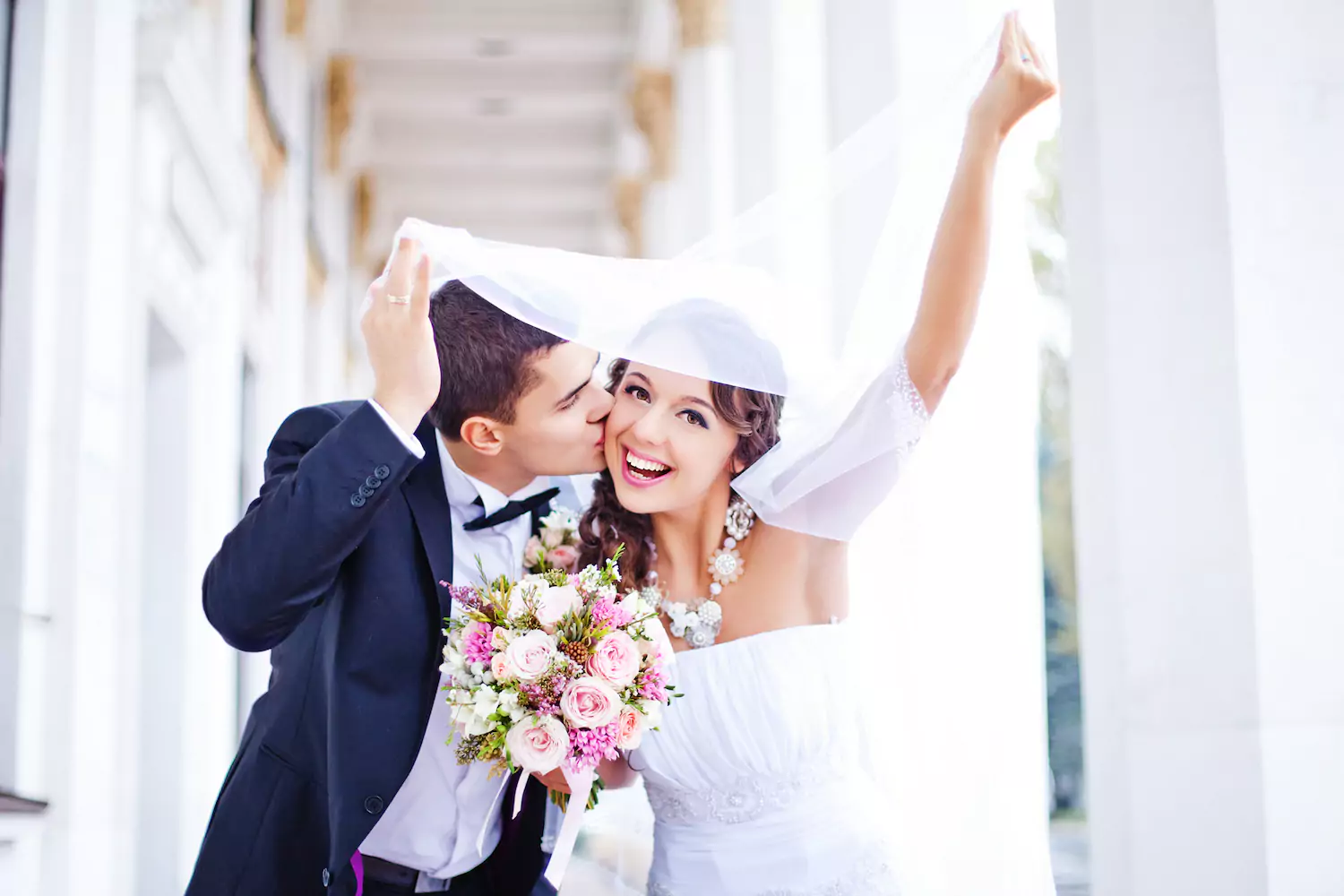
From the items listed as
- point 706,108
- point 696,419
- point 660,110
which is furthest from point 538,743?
point 660,110

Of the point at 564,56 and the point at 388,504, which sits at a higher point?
the point at 564,56

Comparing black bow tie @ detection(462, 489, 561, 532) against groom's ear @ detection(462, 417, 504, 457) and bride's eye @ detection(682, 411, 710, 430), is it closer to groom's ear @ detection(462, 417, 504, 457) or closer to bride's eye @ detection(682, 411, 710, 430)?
groom's ear @ detection(462, 417, 504, 457)

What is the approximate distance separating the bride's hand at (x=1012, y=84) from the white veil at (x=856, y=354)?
13 cm

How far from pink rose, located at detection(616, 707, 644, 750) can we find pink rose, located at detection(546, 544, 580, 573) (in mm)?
468

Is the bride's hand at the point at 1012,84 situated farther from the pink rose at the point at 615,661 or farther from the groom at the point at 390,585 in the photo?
the pink rose at the point at 615,661

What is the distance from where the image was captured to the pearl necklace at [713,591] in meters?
2.76

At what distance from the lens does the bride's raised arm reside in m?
2.28

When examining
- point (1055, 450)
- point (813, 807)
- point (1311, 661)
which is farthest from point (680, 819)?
point (1055, 450)

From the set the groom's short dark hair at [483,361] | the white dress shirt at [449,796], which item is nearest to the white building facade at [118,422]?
the white dress shirt at [449,796]

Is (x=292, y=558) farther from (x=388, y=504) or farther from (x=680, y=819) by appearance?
(x=680, y=819)

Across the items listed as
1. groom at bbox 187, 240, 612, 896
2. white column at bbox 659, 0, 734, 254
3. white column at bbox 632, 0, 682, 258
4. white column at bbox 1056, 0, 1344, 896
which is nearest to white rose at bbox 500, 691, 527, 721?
groom at bbox 187, 240, 612, 896

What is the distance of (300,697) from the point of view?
257 cm

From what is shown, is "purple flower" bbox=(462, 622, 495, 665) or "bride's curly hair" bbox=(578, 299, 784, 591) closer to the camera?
"purple flower" bbox=(462, 622, 495, 665)

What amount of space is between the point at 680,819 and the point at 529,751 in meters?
0.59
